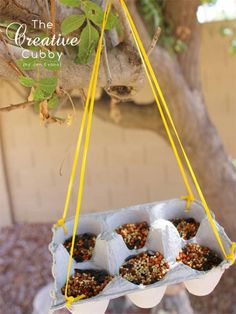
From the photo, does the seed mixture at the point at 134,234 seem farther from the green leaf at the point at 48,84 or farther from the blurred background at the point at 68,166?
the blurred background at the point at 68,166

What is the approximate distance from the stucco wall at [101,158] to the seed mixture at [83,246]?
1627 mm

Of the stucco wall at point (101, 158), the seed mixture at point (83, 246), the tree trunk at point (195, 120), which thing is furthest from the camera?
the stucco wall at point (101, 158)

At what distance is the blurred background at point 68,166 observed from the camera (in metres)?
2.54

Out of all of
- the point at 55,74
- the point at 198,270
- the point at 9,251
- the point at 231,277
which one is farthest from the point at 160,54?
the point at 9,251

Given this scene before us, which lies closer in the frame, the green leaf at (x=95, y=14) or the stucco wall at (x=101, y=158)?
the green leaf at (x=95, y=14)

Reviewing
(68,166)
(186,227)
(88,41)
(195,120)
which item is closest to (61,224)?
(186,227)

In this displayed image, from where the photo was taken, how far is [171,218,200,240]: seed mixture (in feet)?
3.37

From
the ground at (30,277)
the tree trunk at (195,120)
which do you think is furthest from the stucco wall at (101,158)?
the tree trunk at (195,120)

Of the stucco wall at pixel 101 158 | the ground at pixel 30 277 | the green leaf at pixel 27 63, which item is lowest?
the ground at pixel 30 277

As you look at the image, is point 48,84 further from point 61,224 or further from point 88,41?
point 61,224

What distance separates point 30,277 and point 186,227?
1646 millimetres

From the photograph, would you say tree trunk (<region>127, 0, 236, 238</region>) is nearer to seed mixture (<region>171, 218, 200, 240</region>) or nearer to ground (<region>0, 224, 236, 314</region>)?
ground (<region>0, 224, 236, 314</region>)

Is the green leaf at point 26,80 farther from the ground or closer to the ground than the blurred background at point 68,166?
farther from the ground

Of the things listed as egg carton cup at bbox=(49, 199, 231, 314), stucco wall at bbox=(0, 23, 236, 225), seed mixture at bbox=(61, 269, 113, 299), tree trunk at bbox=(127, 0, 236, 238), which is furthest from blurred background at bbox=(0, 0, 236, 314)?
seed mixture at bbox=(61, 269, 113, 299)
